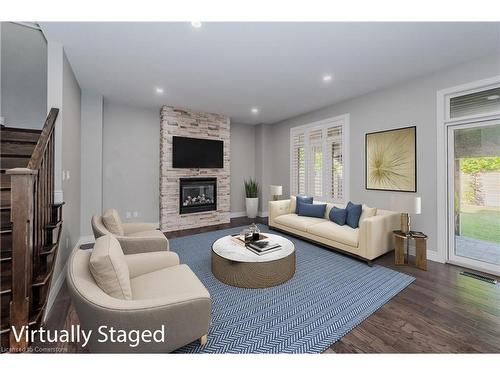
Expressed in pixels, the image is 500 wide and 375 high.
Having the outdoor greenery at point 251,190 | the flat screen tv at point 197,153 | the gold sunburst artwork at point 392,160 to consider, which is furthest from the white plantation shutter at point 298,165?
the flat screen tv at point 197,153

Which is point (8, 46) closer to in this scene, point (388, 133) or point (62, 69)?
point (62, 69)

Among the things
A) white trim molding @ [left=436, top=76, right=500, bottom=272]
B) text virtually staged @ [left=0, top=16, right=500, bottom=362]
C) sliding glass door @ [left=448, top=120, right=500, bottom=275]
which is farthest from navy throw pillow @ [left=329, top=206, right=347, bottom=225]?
sliding glass door @ [left=448, top=120, right=500, bottom=275]

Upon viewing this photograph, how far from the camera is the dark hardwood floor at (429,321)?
65.2 inches

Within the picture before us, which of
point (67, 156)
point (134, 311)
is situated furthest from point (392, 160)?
point (67, 156)

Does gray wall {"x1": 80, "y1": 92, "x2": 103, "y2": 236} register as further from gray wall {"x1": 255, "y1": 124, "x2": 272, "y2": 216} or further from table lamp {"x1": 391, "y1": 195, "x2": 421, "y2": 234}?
table lamp {"x1": 391, "y1": 195, "x2": 421, "y2": 234}

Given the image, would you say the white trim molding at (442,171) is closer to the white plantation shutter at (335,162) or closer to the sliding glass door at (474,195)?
the sliding glass door at (474,195)

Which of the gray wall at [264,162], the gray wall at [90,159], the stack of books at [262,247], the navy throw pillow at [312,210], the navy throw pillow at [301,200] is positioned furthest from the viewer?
the gray wall at [264,162]

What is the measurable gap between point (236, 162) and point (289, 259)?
4370mm

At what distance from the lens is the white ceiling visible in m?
2.35

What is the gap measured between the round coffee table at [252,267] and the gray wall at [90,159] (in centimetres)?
300

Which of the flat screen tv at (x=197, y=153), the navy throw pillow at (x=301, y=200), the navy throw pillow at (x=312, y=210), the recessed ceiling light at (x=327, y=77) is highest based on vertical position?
the recessed ceiling light at (x=327, y=77)

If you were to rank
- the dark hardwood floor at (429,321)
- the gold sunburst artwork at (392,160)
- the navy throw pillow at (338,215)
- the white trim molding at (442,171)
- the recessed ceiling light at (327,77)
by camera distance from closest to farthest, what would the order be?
the dark hardwood floor at (429,321)
the white trim molding at (442,171)
the recessed ceiling light at (327,77)
the gold sunburst artwork at (392,160)
the navy throw pillow at (338,215)

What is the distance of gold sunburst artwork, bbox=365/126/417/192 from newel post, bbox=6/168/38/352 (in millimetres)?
4678

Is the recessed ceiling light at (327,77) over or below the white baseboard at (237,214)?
over
